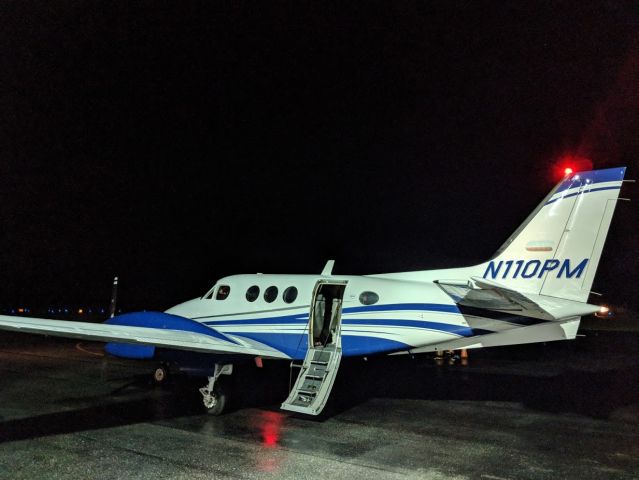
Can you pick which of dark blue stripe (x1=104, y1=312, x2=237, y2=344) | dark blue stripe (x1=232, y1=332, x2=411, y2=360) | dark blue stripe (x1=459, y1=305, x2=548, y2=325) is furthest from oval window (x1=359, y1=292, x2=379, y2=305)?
dark blue stripe (x1=104, y1=312, x2=237, y2=344)

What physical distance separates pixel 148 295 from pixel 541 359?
46039 millimetres

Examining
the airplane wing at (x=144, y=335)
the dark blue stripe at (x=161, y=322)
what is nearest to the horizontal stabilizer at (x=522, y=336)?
the airplane wing at (x=144, y=335)

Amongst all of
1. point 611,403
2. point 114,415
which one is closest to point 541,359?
point 611,403

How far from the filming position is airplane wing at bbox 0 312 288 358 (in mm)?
7480

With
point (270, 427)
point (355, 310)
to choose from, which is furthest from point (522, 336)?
point (270, 427)

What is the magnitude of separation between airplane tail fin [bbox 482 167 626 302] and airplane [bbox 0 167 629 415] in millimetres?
18

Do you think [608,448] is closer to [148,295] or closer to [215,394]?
[215,394]

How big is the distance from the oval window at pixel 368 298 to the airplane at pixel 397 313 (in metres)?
0.02

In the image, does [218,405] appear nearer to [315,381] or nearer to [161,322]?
[315,381]

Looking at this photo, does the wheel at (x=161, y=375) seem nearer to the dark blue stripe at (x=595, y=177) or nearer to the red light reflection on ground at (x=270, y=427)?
the red light reflection on ground at (x=270, y=427)

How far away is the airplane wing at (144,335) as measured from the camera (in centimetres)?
748

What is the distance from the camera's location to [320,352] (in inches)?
438

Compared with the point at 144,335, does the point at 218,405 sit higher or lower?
lower

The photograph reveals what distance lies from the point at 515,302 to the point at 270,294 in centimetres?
603
